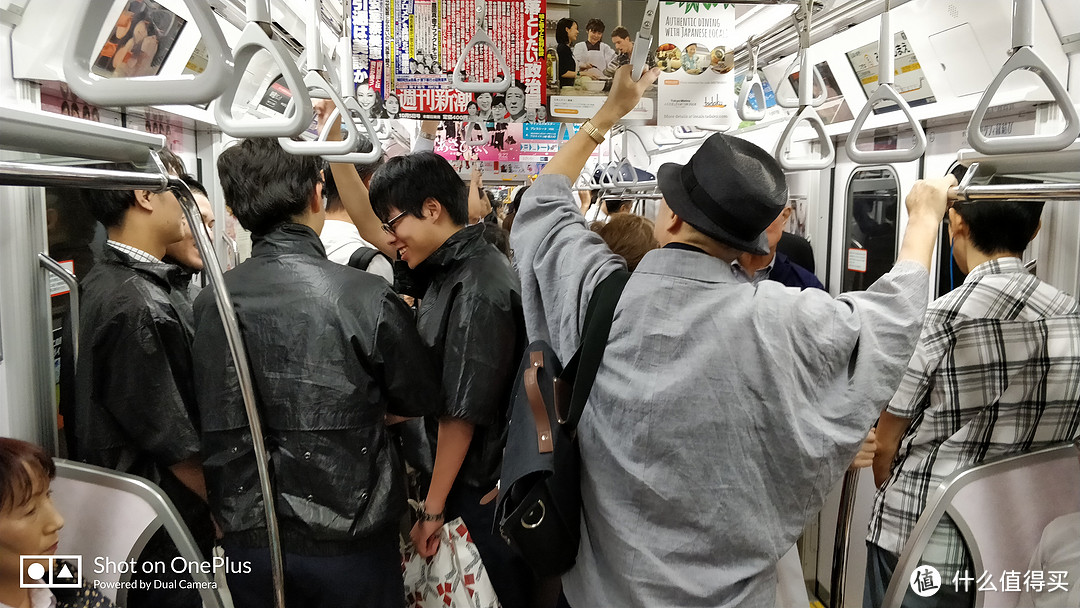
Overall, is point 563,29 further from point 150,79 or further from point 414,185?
point 150,79

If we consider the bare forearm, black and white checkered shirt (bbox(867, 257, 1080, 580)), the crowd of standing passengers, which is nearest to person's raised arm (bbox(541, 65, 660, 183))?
the crowd of standing passengers

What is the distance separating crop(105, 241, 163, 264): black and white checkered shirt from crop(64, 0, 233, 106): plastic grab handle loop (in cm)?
128

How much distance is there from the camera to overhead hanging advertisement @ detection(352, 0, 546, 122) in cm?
258

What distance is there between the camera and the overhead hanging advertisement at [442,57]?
2.58 m

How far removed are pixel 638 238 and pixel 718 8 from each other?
89 centimetres

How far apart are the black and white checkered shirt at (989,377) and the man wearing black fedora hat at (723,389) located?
0.68m

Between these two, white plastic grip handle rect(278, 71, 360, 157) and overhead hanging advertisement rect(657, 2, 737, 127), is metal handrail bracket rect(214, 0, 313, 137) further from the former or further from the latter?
overhead hanging advertisement rect(657, 2, 737, 127)

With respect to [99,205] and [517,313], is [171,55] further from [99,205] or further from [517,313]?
[517,313]

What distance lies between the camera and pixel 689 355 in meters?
1.50

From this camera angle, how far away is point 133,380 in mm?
1993

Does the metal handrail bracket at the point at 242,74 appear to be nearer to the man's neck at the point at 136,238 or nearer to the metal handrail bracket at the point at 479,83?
the metal handrail bracket at the point at 479,83

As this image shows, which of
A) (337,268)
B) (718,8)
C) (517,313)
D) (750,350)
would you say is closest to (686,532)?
(750,350)

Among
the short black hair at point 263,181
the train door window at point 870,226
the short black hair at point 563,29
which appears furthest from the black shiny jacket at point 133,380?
the train door window at point 870,226

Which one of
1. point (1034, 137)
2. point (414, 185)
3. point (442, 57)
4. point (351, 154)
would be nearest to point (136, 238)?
point (351, 154)
